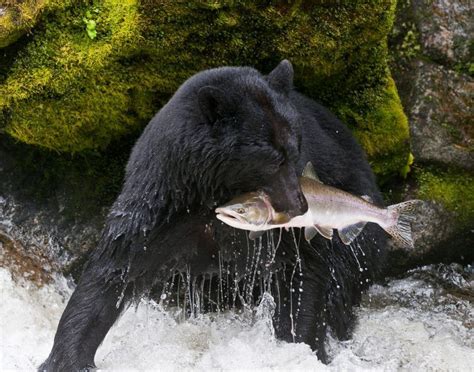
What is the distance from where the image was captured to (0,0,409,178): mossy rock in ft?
20.8

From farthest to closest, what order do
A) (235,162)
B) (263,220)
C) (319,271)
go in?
(319,271), (235,162), (263,220)

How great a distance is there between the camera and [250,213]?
4.59 meters

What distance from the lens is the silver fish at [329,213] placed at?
190 inches

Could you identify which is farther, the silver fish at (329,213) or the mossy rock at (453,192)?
the mossy rock at (453,192)

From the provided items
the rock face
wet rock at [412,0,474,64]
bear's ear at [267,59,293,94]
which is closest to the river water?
the rock face

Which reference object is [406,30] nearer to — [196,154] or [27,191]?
[196,154]

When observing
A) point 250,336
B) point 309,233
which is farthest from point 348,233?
point 250,336

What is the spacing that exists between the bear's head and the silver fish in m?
0.12

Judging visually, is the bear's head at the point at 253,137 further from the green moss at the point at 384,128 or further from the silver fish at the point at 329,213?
the green moss at the point at 384,128

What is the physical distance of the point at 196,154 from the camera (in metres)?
5.16

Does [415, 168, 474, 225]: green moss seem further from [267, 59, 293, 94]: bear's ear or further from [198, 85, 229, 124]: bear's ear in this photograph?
[198, 85, 229, 124]: bear's ear

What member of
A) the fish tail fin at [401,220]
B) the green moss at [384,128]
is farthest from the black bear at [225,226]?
the fish tail fin at [401,220]

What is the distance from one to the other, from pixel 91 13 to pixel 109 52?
365 millimetres

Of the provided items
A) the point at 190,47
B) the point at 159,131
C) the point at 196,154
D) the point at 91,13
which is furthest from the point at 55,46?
the point at 196,154
